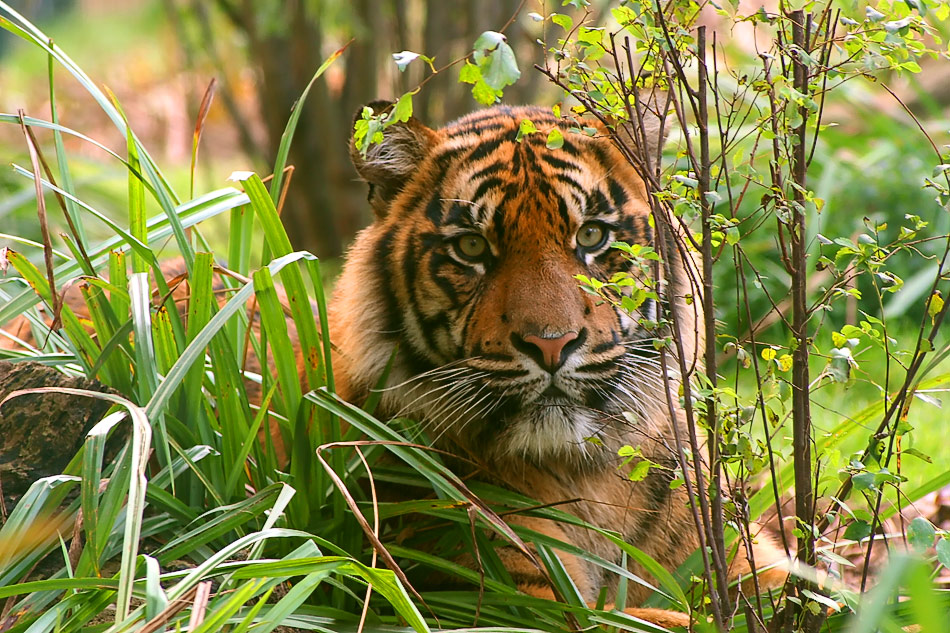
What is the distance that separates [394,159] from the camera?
2918 millimetres

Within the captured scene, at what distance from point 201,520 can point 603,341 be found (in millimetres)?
1033

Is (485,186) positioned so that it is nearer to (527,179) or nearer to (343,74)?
(527,179)

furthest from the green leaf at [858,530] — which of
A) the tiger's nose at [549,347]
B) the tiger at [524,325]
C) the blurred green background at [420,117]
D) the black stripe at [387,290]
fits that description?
the blurred green background at [420,117]

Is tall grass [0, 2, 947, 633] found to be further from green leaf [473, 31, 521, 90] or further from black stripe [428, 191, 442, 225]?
green leaf [473, 31, 521, 90]

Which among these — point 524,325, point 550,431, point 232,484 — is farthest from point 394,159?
point 232,484

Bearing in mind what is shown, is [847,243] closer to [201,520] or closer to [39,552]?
[201,520]

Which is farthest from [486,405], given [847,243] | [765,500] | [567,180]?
[847,243]

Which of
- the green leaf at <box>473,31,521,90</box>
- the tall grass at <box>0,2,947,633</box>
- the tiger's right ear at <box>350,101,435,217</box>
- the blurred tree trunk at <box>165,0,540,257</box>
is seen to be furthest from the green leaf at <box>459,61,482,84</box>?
the blurred tree trunk at <box>165,0,540,257</box>

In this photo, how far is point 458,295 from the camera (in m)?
2.70

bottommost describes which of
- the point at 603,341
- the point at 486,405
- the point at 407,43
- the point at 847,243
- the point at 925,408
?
the point at 925,408

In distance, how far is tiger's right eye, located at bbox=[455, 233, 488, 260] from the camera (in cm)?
267

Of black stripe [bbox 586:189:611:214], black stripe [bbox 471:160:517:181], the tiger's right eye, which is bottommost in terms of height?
the tiger's right eye

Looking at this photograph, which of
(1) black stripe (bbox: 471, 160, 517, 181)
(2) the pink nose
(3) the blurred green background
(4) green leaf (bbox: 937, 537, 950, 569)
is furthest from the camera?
(3) the blurred green background

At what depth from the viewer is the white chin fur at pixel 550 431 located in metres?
2.59
